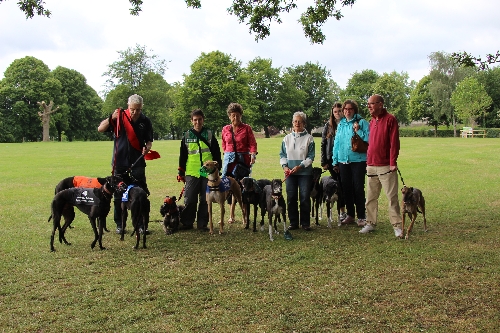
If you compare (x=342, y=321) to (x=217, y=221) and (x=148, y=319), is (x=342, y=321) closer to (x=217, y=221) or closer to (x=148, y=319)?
(x=148, y=319)

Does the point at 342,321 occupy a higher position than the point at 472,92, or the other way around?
the point at 472,92

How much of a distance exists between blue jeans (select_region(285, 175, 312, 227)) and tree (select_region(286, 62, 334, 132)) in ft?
237

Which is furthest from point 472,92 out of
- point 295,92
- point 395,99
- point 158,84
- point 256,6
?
point 256,6

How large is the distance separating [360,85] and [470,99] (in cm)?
2313

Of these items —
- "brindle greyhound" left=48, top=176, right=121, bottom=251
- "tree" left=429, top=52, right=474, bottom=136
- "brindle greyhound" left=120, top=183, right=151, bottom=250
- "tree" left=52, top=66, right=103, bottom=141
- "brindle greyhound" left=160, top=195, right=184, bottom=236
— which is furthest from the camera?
"tree" left=429, top=52, right=474, bottom=136

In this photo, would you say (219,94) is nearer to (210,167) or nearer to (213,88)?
(213,88)

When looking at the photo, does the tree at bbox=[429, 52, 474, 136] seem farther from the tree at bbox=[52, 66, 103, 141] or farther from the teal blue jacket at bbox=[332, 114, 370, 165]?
the teal blue jacket at bbox=[332, 114, 370, 165]

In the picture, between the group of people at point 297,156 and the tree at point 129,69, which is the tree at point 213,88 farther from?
the group of people at point 297,156

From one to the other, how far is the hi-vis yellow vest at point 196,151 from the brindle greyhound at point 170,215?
0.67m

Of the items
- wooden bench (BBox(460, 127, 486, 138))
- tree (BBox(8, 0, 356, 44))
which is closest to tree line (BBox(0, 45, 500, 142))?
wooden bench (BBox(460, 127, 486, 138))

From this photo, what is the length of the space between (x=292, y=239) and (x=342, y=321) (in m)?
3.31

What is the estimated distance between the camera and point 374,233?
25.9 ft

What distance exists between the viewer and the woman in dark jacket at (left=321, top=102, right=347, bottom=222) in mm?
8648

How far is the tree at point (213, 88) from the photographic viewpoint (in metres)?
60.1
